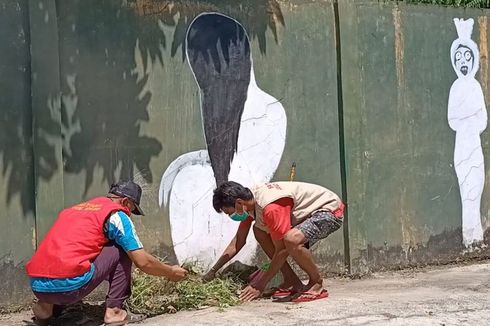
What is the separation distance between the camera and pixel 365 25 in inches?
272

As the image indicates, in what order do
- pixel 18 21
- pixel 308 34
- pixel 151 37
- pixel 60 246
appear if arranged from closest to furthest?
pixel 60 246 → pixel 18 21 → pixel 151 37 → pixel 308 34

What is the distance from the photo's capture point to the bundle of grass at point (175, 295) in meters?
5.44

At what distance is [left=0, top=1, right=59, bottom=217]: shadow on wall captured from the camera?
527cm

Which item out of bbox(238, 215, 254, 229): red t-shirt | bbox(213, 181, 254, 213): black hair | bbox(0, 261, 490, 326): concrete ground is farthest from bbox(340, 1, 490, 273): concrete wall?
bbox(213, 181, 254, 213): black hair

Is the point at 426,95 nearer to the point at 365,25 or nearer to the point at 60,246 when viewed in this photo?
the point at 365,25

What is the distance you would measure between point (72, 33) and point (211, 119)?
4.15ft

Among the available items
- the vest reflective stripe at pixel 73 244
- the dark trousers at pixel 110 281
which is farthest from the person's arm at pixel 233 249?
the vest reflective stripe at pixel 73 244

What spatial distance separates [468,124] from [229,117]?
2.67 metres

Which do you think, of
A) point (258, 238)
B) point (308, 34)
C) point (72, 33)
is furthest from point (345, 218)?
point (72, 33)

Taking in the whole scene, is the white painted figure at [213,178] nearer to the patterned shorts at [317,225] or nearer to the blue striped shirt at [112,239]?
the patterned shorts at [317,225]

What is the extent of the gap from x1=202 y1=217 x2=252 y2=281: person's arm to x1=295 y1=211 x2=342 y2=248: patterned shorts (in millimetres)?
473

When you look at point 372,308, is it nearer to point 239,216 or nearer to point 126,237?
point 239,216

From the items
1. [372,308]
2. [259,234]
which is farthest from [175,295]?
[372,308]

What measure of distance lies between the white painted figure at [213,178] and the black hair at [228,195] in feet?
1.86
